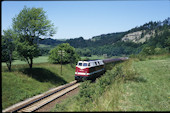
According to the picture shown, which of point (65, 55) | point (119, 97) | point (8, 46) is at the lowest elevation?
point (119, 97)

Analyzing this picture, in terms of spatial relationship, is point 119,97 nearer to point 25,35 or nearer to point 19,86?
point 19,86

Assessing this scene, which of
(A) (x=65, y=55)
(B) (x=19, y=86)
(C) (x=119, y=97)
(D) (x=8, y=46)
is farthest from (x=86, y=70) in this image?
(A) (x=65, y=55)

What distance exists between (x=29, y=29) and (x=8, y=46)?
13.8 ft

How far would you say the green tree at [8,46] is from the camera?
18058 mm

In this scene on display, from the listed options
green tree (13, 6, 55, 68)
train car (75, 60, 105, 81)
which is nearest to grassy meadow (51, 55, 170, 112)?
train car (75, 60, 105, 81)

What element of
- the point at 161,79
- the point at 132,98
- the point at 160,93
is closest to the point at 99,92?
the point at 132,98

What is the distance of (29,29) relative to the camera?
826 inches

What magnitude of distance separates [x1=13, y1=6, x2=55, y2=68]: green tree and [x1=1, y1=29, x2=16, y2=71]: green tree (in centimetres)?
79

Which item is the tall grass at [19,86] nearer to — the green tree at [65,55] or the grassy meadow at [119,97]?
the grassy meadow at [119,97]

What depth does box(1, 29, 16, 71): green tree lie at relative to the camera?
18.1 m

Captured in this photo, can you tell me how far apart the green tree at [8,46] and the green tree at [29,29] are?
2.59 ft

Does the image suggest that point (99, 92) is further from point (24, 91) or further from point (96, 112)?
point (24, 91)

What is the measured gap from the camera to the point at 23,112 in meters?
9.94

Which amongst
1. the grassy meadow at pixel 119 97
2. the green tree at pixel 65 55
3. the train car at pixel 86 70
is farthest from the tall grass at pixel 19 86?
the green tree at pixel 65 55
